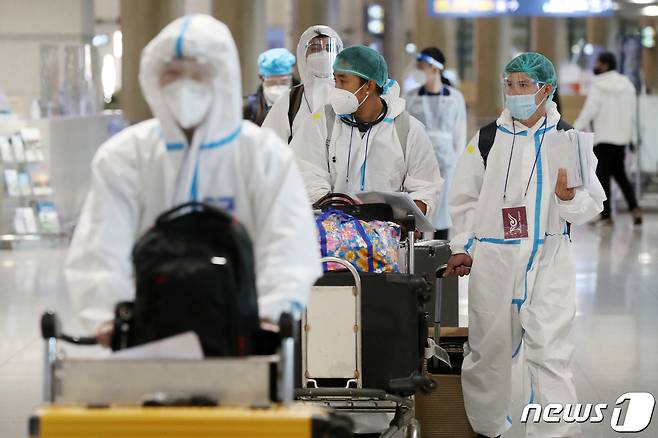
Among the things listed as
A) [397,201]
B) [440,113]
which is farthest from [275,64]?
[397,201]

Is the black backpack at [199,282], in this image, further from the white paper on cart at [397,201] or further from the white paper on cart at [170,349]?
the white paper on cart at [397,201]

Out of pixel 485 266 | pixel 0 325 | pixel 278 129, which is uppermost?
pixel 278 129

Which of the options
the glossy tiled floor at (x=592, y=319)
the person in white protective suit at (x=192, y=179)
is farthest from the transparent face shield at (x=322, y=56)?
the person in white protective suit at (x=192, y=179)

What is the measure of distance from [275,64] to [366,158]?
3003mm

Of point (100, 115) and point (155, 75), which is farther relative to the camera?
point (100, 115)

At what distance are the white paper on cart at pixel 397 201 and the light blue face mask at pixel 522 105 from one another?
57 centimetres

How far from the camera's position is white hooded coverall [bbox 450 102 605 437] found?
579 centimetres

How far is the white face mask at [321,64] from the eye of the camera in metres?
7.63

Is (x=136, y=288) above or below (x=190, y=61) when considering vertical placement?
below

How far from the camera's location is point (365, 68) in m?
6.50

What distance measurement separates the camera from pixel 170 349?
362 centimetres

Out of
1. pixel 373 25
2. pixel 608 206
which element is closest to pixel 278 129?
pixel 608 206

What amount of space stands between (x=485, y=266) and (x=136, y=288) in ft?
8.11

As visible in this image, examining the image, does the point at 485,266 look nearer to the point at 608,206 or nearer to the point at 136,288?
the point at 136,288
